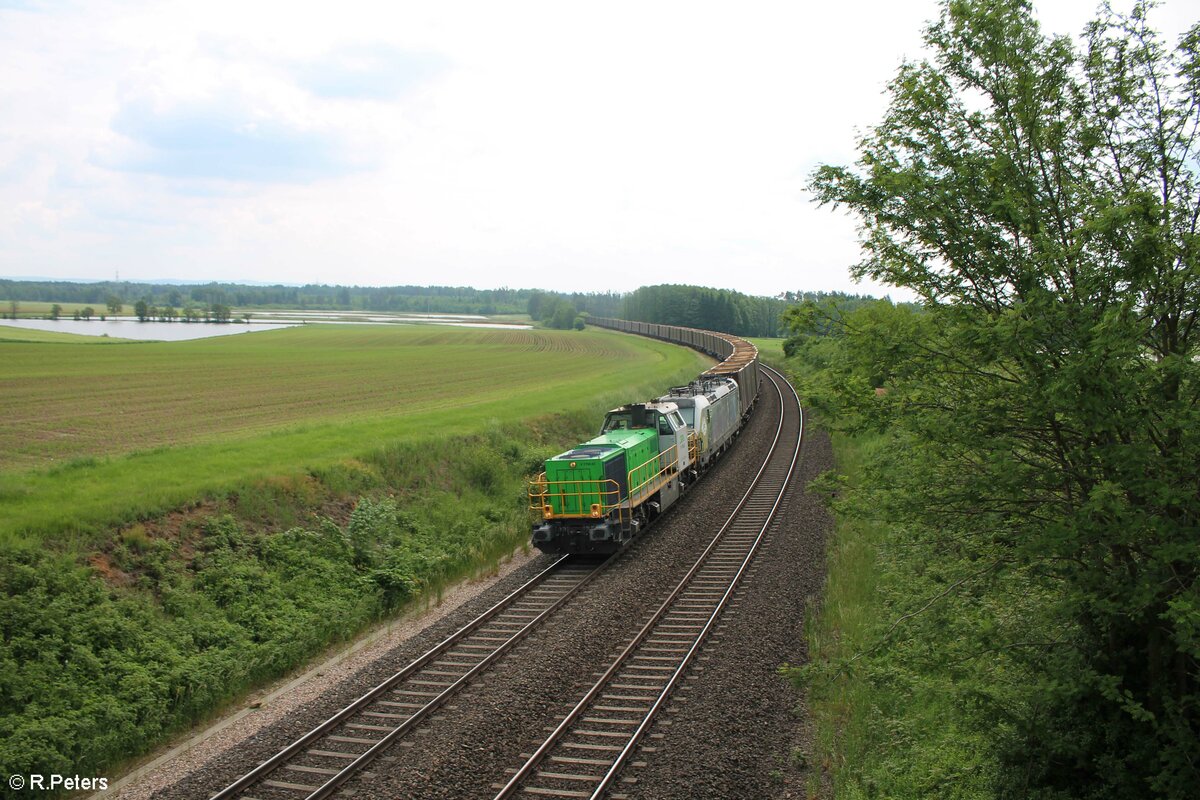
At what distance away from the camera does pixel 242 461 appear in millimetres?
21141

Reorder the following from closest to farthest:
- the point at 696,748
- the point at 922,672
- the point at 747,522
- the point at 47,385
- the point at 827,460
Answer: the point at 922,672 < the point at 696,748 < the point at 747,522 < the point at 827,460 < the point at 47,385

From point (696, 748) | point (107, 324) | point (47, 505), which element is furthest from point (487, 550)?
point (107, 324)

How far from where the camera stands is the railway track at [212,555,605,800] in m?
9.96

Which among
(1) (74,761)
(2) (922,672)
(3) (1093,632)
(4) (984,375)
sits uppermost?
(4) (984,375)

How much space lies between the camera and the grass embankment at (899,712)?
339 inches

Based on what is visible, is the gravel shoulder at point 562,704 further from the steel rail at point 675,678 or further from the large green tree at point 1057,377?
the large green tree at point 1057,377

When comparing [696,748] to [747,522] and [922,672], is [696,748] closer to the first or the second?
[922,672]

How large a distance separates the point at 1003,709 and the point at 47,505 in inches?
671

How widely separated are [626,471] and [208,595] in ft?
32.9

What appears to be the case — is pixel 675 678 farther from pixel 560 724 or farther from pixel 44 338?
pixel 44 338

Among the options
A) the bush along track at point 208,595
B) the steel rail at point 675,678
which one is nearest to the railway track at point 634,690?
the steel rail at point 675,678

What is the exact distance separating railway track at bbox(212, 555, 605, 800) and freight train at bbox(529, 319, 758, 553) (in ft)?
6.72

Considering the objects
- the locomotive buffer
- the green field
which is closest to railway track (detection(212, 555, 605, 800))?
the locomotive buffer

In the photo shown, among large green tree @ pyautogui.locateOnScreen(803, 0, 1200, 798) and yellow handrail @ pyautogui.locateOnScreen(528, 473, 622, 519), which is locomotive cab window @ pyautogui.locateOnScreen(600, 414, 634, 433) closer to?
yellow handrail @ pyautogui.locateOnScreen(528, 473, 622, 519)
